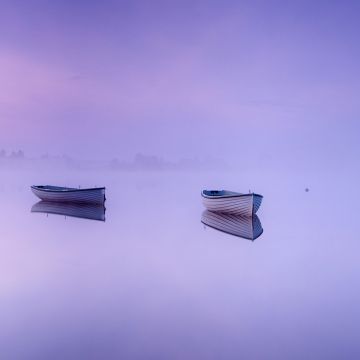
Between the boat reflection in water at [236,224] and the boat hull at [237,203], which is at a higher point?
the boat hull at [237,203]

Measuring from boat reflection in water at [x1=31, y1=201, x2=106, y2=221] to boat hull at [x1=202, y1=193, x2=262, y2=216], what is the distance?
10021 millimetres

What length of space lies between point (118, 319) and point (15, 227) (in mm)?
20832

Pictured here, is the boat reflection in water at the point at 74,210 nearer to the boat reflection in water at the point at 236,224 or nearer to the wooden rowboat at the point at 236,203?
the boat reflection in water at the point at 236,224

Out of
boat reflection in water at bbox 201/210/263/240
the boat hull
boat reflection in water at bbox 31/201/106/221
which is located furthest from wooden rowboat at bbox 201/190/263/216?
boat reflection in water at bbox 31/201/106/221

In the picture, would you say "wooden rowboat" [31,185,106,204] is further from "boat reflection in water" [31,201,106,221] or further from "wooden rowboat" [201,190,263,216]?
"wooden rowboat" [201,190,263,216]

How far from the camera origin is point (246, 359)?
35.3 feet

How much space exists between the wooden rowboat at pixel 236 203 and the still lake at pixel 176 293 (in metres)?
2.10

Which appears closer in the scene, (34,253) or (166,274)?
(166,274)

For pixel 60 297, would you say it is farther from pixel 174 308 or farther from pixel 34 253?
pixel 34 253

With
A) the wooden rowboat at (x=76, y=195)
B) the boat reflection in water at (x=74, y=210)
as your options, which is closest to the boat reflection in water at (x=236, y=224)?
the boat reflection in water at (x=74, y=210)

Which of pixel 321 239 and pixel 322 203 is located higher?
pixel 322 203

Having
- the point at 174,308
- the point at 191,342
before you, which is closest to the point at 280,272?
the point at 174,308

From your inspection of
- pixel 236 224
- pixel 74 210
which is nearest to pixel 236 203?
pixel 236 224

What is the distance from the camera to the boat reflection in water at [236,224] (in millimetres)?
27188
